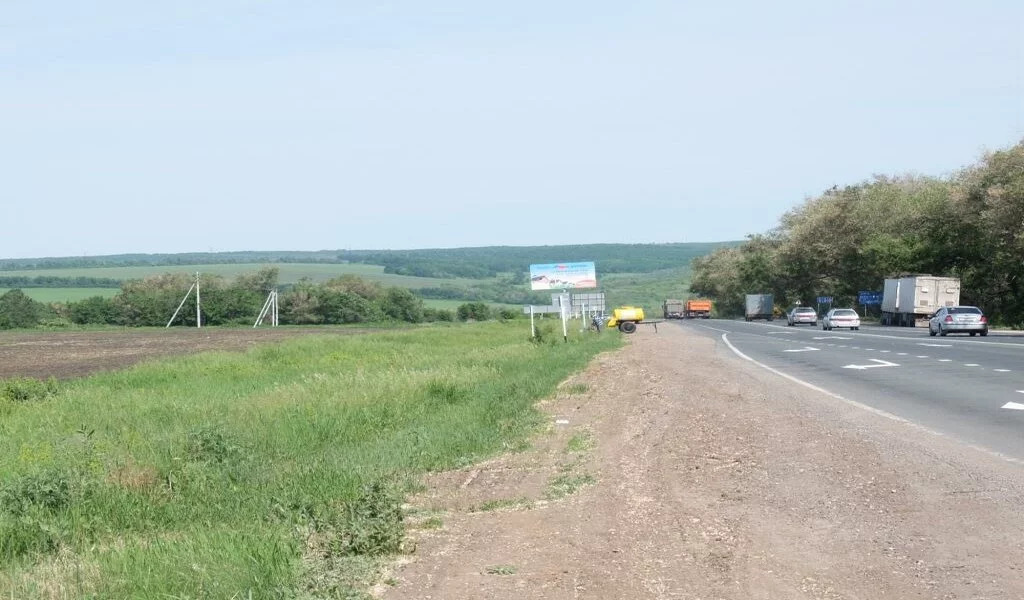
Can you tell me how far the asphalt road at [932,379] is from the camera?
15055 mm

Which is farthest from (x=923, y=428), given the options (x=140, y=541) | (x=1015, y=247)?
(x=1015, y=247)

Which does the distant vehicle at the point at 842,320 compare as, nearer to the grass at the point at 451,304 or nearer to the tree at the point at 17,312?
the tree at the point at 17,312

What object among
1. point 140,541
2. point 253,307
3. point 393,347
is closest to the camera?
point 140,541

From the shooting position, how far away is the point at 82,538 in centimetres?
995

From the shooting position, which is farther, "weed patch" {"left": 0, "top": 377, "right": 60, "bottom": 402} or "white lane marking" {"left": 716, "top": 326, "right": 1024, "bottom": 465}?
"weed patch" {"left": 0, "top": 377, "right": 60, "bottom": 402}

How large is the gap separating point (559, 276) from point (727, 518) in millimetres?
58690

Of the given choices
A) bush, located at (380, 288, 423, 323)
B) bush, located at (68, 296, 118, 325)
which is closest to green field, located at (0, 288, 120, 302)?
bush, located at (68, 296, 118, 325)

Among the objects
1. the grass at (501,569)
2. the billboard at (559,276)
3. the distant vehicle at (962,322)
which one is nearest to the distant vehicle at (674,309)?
the billboard at (559,276)

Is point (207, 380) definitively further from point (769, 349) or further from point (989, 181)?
point (989, 181)

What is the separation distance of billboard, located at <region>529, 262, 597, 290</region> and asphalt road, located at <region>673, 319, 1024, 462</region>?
2452 centimetres

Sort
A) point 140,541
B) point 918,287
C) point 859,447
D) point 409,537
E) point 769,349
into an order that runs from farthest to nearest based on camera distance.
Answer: point 918,287, point 769,349, point 859,447, point 140,541, point 409,537

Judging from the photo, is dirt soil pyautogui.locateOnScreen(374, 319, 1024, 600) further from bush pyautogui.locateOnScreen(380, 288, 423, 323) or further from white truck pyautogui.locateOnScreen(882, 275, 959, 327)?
bush pyautogui.locateOnScreen(380, 288, 423, 323)

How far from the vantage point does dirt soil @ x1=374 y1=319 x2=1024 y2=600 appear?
7.20 metres

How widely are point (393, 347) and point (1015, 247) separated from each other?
116 ft
